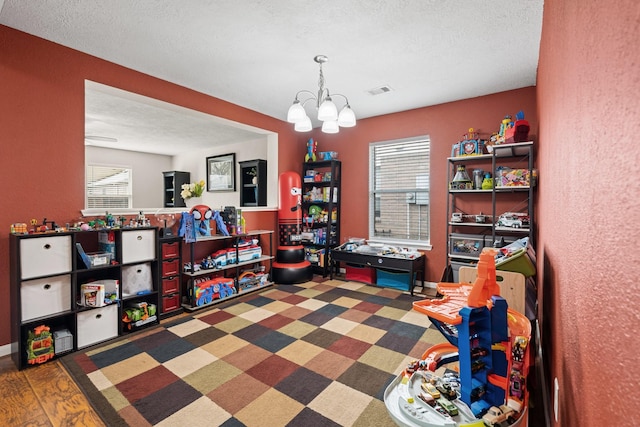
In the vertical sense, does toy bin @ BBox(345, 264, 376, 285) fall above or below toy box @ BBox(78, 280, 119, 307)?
below

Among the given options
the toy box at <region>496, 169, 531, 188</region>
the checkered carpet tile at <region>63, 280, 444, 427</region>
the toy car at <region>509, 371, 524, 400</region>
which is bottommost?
the checkered carpet tile at <region>63, 280, 444, 427</region>

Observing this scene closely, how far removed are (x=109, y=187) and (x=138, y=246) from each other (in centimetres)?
562

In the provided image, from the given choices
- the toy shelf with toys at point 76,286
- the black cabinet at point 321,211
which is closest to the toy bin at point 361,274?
the black cabinet at point 321,211

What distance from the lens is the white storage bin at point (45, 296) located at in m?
2.37

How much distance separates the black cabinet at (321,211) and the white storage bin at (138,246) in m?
2.51

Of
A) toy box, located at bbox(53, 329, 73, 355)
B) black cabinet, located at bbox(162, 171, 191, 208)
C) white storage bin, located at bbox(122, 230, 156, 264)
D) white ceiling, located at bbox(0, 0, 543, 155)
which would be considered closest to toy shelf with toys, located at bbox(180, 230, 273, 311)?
white storage bin, located at bbox(122, 230, 156, 264)

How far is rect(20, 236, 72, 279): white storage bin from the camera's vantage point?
232 centimetres

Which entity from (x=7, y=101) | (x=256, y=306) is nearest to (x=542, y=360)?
(x=256, y=306)

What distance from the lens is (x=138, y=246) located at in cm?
302

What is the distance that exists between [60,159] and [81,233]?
27.3 inches

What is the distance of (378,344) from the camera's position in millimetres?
2699

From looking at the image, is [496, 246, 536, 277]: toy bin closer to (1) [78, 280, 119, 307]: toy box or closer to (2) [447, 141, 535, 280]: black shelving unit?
(2) [447, 141, 535, 280]: black shelving unit

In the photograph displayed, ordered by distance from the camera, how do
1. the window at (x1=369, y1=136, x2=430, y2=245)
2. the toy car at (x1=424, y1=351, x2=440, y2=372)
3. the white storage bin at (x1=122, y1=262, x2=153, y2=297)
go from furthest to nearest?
the window at (x1=369, y1=136, x2=430, y2=245), the white storage bin at (x1=122, y1=262, x2=153, y2=297), the toy car at (x1=424, y1=351, x2=440, y2=372)

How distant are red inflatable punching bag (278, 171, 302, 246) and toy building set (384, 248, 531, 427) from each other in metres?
3.59
